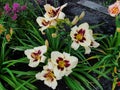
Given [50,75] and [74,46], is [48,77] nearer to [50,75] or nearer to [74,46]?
[50,75]

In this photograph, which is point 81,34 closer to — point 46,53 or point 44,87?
point 46,53

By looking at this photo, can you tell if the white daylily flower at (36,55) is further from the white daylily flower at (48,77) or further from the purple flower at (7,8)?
the purple flower at (7,8)

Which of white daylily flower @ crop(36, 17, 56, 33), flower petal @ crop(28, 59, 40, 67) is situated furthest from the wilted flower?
flower petal @ crop(28, 59, 40, 67)

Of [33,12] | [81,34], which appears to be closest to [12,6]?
[33,12]

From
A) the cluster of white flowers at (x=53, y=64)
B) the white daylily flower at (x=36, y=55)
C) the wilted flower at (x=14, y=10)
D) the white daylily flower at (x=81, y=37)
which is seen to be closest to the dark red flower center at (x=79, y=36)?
the white daylily flower at (x=81, y=37)

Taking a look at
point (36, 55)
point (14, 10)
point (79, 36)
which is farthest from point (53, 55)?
point (14, 10)

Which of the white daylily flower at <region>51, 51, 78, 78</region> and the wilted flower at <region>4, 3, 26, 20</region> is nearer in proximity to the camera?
the white daylily flower at <region>51, 51, 78, 78</region>

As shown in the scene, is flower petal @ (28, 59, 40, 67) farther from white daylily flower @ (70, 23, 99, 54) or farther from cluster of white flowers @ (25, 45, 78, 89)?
white daylily flower @ (70, 23, 99, 54)
